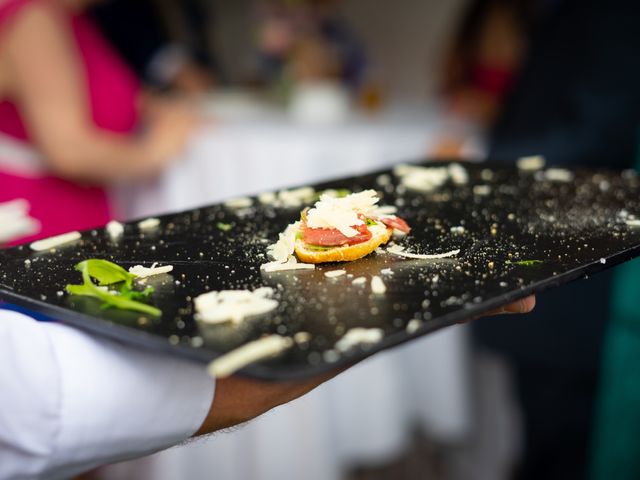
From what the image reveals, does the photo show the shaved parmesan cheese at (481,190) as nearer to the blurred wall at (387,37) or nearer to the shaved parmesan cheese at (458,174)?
the shaved parmesan cheese at (458,174)

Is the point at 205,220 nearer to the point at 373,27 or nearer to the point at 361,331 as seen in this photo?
the point at 361,331

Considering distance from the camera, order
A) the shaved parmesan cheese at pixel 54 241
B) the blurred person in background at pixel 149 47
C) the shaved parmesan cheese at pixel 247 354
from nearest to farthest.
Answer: the shaved parmesan cheese at pixel 247 354 < the shaved parmesan cheese at pixel 54 241 < the blurred person in background at pixel 149 47

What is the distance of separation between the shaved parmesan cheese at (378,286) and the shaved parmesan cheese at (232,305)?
9 centimetres

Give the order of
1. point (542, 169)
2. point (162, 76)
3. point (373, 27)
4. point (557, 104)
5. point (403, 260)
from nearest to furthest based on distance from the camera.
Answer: point (403, 260)
point (542, 169)
point (557, 104)
point (162, 76)
point (373, 27)

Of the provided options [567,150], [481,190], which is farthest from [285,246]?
[567,150]

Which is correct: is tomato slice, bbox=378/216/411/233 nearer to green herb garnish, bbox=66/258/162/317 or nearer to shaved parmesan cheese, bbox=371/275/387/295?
shaved parmesan cheese, bbox=371/275/387/295

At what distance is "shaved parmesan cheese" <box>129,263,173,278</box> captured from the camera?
830 millimetres

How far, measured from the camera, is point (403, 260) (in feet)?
2.82

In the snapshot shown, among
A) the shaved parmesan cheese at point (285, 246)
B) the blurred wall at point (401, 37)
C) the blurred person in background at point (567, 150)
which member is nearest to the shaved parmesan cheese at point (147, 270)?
the shaved parmesan cheese at point (285, 246)

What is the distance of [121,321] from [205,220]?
37 centimetres

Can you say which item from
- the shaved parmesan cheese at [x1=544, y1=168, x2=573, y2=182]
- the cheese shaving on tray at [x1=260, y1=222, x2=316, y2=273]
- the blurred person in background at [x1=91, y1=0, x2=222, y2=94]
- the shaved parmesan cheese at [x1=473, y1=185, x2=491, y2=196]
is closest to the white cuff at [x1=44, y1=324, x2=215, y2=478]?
the cheese shaving on tray at [x1=260, y1=222, x2=316, y2=273]

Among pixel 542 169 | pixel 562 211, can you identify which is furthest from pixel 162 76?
pixel 562 211

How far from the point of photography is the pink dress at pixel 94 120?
6.70 feet

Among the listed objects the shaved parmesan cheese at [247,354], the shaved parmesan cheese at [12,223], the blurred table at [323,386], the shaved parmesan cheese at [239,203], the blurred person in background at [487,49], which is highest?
the shaved parmesan cheese at [247,354]
